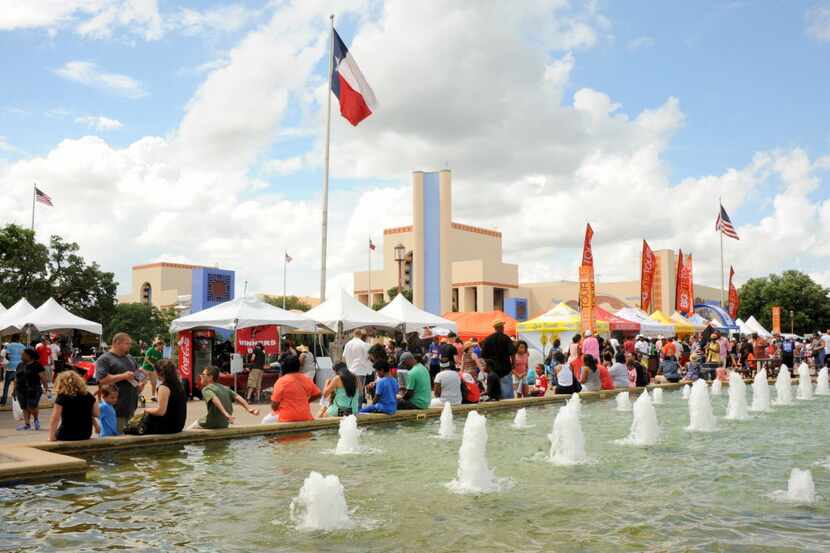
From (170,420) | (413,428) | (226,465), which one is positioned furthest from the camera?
(413,428)

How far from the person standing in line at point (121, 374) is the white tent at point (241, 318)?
27.6ft

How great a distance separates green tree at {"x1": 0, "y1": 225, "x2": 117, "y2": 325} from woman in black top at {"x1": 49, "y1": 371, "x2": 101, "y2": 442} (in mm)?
41674

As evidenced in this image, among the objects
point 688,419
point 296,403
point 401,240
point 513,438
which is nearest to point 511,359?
point 688,419

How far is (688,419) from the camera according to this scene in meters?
13.9

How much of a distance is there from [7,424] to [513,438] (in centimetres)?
923

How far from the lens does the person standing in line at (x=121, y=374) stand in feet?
31.9

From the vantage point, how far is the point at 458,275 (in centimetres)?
7388

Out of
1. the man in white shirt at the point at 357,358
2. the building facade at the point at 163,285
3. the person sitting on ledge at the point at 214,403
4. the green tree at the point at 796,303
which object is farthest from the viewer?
the building facade at the point at 163,285

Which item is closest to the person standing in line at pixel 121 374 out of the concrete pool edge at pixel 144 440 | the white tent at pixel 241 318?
the concrete pool edge at pixel 144 440

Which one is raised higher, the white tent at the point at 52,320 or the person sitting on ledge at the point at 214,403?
the white tent at the point at 52,320

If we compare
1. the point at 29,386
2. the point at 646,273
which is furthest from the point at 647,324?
the point at 29,386

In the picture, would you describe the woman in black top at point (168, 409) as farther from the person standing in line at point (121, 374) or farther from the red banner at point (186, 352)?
the red banner at point (186, 352)

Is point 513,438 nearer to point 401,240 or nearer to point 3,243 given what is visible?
point 3,243

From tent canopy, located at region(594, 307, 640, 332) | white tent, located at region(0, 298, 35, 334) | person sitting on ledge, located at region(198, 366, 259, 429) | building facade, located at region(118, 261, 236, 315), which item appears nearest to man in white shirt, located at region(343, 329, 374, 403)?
person sitting on ledge, located at region(198, 366, 259, 429)
